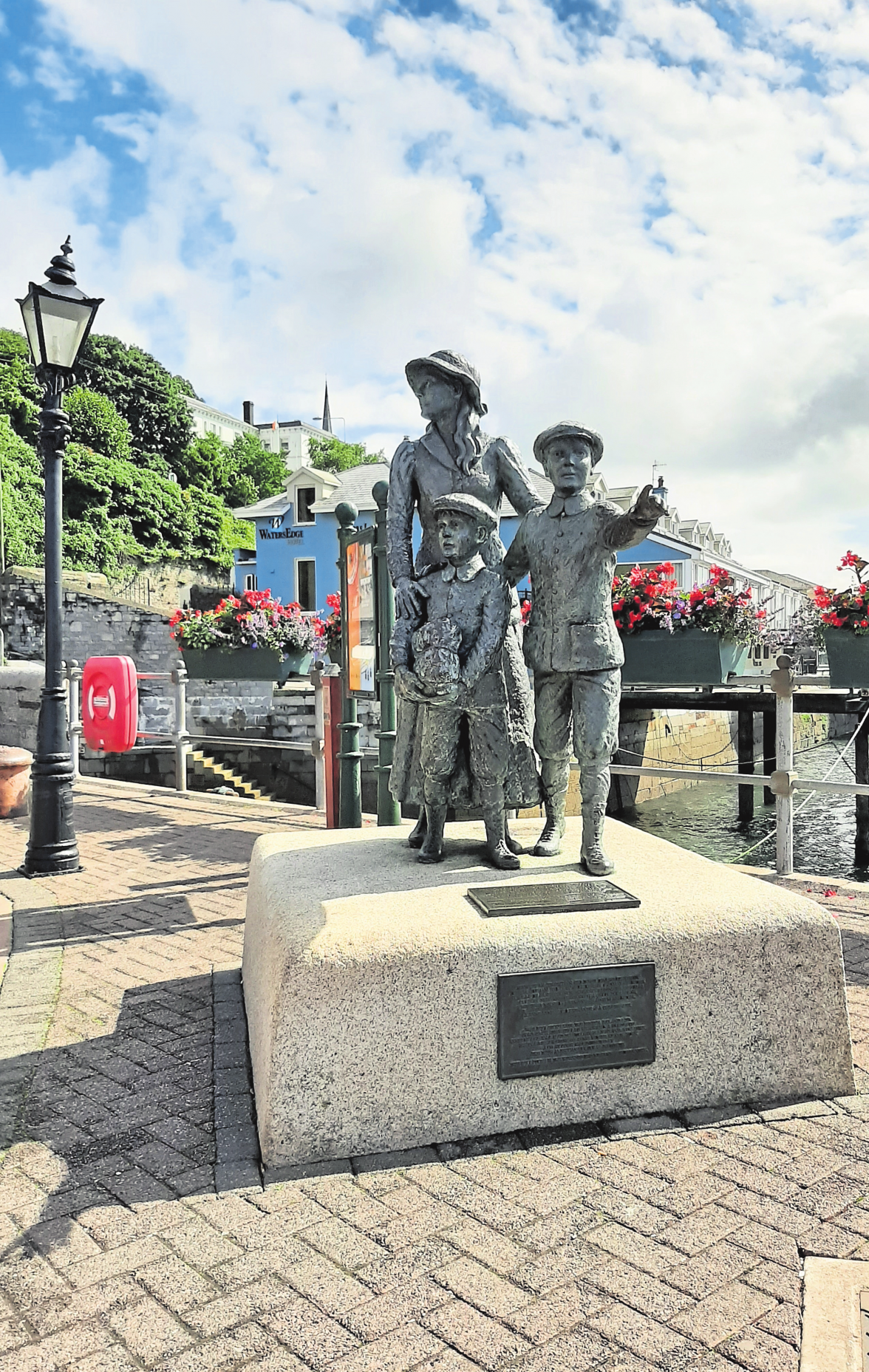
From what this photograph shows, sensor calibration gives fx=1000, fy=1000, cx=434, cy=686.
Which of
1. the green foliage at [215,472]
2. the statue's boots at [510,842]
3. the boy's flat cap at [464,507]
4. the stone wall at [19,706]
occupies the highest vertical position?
the green foliage at [215,472]

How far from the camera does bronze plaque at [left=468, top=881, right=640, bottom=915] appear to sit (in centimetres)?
313

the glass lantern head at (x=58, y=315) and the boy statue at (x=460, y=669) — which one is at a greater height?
the glass lantern head at (x=58, y=315)

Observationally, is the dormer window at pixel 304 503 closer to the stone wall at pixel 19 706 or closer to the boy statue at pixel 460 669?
the stone wall at pixel 19 706

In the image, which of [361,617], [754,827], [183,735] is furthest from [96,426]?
[361,617]

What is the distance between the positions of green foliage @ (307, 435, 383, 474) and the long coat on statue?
194 ft

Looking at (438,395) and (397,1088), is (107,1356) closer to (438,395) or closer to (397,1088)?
(397,1088)

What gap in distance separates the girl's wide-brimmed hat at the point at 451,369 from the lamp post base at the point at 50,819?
424 centimetres

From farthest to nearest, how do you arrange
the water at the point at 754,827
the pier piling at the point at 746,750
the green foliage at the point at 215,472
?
the green foliage at the point at 215,472 < the pier piling at the point at 746,750 < the water at the point at 754,827

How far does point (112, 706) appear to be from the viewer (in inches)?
383

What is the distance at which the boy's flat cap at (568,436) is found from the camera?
11.4 ft

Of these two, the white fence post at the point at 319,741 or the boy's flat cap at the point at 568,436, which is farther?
the white fence post at the point at 319,741

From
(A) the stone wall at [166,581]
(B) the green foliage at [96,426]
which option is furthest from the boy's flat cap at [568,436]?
(B) the green foliage at [96,426]

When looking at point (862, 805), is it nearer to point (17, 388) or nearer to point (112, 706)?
point (112, 706)

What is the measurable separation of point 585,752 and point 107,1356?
2272mm
